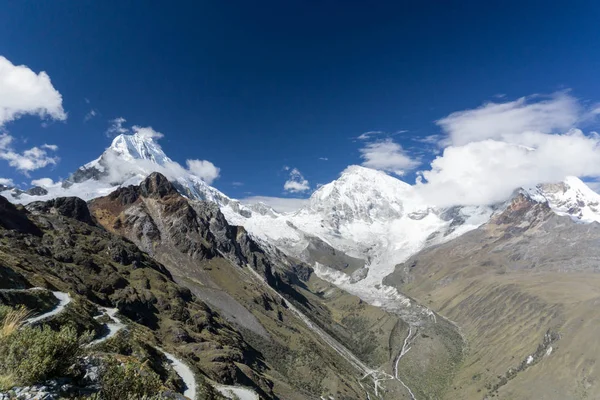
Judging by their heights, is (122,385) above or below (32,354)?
below

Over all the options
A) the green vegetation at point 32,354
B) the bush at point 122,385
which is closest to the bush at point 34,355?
the green vegetation at point 32,354

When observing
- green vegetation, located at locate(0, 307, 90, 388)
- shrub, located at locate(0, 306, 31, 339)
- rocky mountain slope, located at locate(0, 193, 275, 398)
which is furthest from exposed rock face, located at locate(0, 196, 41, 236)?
green vegetation, located at locate(0, 307, 90, 388)

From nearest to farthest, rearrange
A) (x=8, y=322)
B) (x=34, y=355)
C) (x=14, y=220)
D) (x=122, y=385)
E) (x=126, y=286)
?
(x=34, y=355)
(x=122, y=385)
(x=8, y=322)
(x=126, y=286)
(x=14, y=220)

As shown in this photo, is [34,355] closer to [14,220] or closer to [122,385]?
[122,385]

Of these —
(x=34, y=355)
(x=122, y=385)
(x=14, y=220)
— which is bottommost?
(x=122, y=385)

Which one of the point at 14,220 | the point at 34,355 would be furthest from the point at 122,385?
the point at 14,220

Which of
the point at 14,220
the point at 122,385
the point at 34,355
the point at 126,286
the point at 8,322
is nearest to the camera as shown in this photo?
the point at 34,355

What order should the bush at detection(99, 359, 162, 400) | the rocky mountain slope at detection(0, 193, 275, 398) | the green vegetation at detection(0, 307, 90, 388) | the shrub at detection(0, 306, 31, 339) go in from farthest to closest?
1. the rocky mountain slope at detection(0, 193, 275, 398)
2. the shrub at detection(0, 306, 31, 339)
3. the bush at detection(99, 359, 162, 400)
4. the green vegetation at detection(0, 307, 90, 388)

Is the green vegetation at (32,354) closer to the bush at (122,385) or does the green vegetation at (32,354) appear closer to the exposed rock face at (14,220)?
the bush at (122,385)

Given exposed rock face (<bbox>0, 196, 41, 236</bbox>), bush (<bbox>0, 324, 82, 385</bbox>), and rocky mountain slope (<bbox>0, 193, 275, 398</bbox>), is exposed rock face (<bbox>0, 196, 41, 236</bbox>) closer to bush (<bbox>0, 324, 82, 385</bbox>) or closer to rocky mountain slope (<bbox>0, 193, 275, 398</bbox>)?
rocky mountain slope (<bbox>0, 193, 275, 398</bbox>)

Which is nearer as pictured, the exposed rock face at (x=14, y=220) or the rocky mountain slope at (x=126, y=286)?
the rocky mountain slope at (x=126, y=286)
